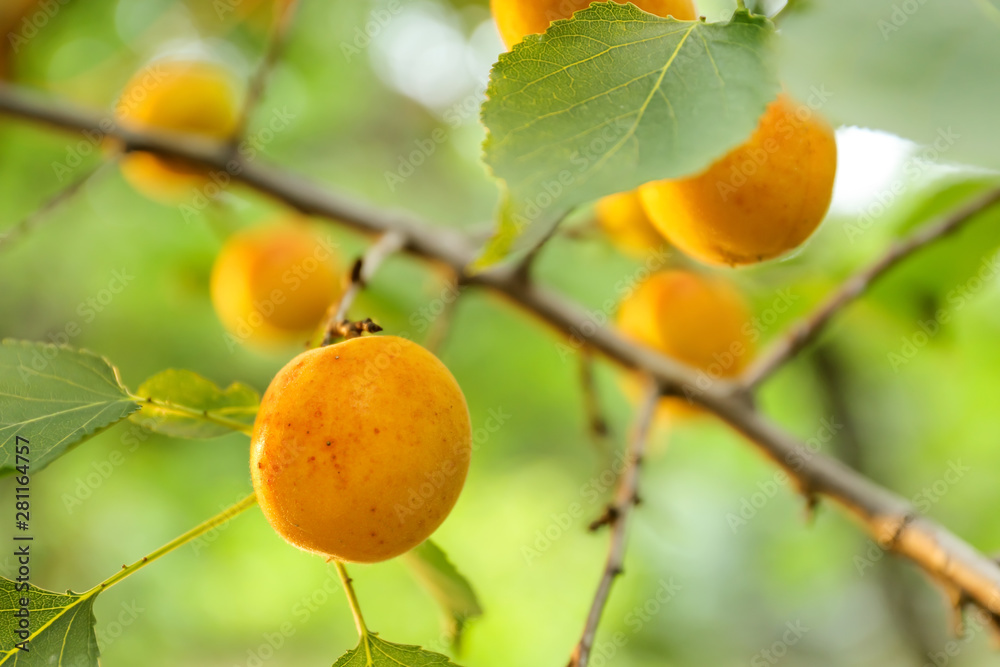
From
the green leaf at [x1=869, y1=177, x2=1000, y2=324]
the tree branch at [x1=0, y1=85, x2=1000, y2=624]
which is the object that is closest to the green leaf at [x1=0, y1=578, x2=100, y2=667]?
the tree branch at [x1=0, y1=85, x2=1000, y2=624]

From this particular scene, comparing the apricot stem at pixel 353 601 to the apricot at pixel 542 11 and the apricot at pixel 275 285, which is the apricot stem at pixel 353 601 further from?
the apricot at pixel 275 285

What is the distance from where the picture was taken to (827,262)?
1.84 meters

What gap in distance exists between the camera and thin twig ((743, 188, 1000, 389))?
1.20 meters

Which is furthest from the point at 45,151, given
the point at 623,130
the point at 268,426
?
the point at 623,130

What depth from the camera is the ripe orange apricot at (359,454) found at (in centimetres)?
68

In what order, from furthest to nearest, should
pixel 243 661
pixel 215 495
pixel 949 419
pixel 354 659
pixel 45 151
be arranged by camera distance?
1. pixel 243 661
2. pixel 949 419
3. pixel 215 495
4. pixel 45 151
5. pixel 354 659

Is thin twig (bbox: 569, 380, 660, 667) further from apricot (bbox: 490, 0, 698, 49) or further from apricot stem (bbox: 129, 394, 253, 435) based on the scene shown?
apricot (bbox: 490, 0, 698, 49)

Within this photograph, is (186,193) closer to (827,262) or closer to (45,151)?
(45,151)

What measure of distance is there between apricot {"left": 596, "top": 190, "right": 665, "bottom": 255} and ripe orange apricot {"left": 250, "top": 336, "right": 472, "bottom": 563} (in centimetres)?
79

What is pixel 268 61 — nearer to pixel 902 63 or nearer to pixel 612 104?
pixel 612 104

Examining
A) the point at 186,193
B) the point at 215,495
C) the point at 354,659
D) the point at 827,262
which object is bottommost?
the point at 215,495

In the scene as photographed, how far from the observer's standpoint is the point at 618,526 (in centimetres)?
99

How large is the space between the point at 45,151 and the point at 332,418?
7.90ft

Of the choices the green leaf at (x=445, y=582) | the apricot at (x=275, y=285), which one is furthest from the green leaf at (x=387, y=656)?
the apricot at (x=275, y=285)
